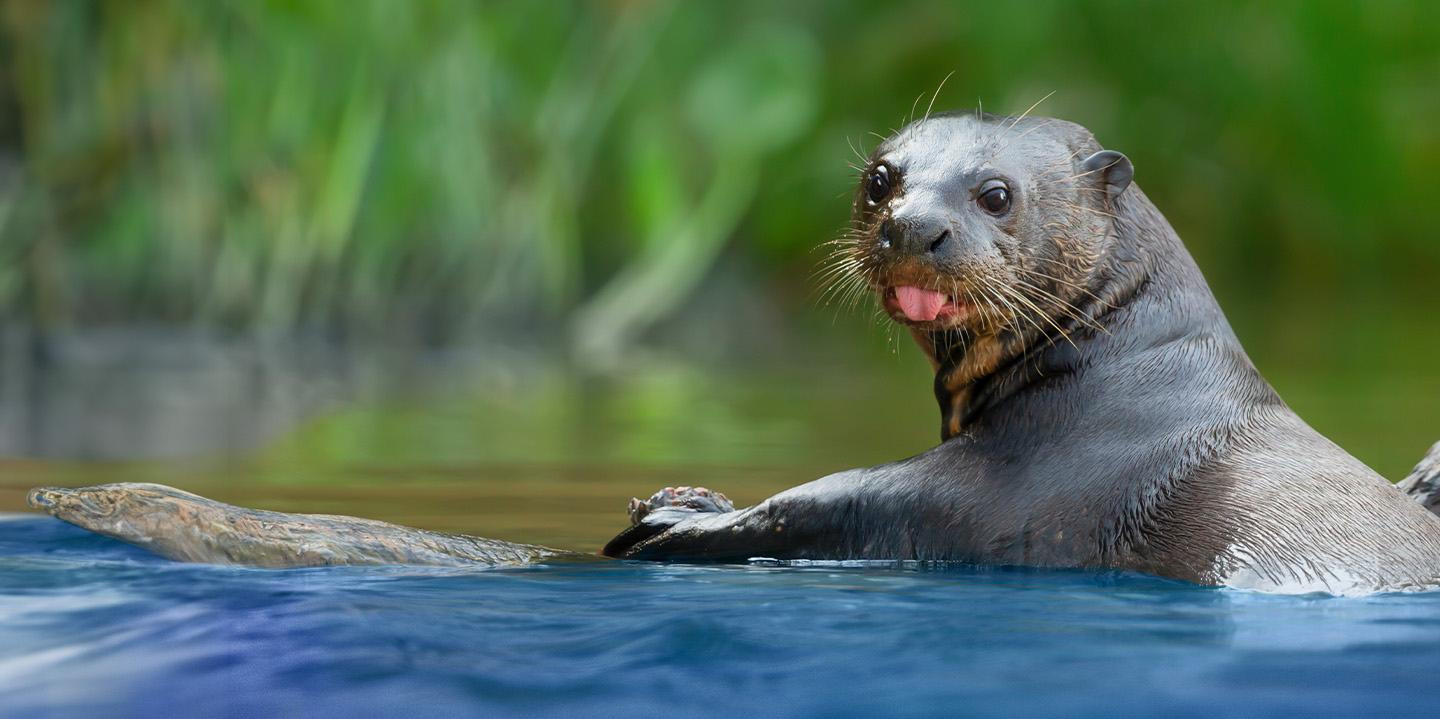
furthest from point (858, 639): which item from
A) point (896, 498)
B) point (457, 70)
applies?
point (457, 70)

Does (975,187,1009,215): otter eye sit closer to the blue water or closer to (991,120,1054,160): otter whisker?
(991,120,1054,160): otter whisker

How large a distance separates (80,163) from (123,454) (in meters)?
4.48

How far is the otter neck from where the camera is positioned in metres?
3.99

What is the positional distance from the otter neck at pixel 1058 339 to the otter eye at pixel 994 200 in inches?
11.5

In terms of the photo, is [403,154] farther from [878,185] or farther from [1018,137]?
[1018,137]

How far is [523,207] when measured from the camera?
10477mm

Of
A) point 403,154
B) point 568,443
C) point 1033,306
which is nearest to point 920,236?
point 1033,306

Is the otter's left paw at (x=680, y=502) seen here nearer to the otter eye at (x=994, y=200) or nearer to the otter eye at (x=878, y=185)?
the otter eye at (x=878, y=185)

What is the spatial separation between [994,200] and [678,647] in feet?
5.09

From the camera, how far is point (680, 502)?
416 cm

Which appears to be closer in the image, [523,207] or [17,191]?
[17,191]

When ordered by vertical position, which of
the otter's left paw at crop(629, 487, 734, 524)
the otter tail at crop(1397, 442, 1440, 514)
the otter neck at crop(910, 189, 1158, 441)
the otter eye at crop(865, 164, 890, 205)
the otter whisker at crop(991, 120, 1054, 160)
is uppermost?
the otter whisker at crop(991, 120, 1054, 160)

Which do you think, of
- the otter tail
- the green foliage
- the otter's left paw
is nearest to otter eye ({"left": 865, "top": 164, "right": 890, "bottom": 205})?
the otter's left paw

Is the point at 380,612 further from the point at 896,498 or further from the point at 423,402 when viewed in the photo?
the point at 423,402
